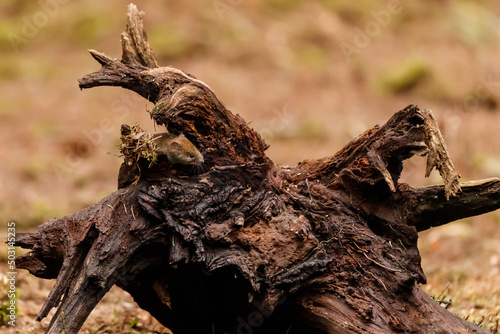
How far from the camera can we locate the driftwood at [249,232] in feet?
10.2

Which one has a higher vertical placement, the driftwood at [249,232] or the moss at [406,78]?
the moss at [406,78]

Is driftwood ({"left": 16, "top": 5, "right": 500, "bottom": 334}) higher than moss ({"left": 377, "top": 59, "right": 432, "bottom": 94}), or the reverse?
moss ({"left": 377, "top": 59, "right": 432, "bottom": 94})

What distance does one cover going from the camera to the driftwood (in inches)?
122

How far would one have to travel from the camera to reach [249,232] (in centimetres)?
323

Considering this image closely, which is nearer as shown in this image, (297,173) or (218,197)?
(218,197)

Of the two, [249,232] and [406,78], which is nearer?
[249,232]

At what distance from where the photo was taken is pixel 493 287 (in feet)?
17.0

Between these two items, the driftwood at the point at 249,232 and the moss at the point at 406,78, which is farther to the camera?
the moss at the point at 406,78

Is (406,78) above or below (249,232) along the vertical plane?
above

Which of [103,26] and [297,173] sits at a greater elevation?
[103,26]

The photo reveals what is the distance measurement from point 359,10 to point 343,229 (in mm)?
10434

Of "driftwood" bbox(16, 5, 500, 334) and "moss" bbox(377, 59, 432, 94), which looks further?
"moss" bbox(377, 59, 432, 94)

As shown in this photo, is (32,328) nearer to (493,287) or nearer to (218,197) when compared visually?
(218,197)

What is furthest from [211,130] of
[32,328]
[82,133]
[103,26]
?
[103,26]
